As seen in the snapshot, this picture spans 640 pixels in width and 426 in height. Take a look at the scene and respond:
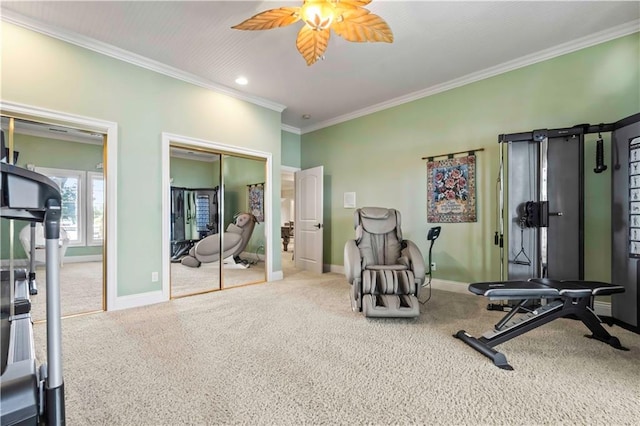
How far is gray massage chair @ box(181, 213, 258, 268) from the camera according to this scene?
13.1 ft

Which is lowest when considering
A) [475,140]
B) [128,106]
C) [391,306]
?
[391,306]

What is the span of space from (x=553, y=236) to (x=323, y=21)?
3013 mm

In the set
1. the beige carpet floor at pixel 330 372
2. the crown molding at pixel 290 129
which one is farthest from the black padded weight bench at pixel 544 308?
the crown molding at pixel 290 129

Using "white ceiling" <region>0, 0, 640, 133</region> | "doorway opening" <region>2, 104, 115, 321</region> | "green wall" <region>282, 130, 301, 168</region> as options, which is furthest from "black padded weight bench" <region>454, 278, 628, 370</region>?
"green wall" <region>282, 130, 301, 168</region>

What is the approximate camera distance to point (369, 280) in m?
2.91

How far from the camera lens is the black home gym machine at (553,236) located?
2201 millimetres

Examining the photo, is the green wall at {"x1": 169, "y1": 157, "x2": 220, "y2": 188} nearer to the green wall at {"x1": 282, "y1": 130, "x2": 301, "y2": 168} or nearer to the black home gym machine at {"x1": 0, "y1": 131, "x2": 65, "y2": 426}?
the green wall at {"x1": 282, "y1": 130, "x2": 301, "y2": 168}

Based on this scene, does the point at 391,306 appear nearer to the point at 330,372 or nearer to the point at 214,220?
the point at 330,372

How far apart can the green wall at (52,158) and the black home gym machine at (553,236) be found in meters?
3.89

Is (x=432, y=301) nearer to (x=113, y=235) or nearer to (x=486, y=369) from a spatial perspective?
(x=486, y=369)

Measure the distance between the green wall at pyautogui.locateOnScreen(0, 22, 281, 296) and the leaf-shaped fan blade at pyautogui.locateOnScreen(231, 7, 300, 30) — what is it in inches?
72.7

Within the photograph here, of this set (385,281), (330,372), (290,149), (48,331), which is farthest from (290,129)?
(48,331)

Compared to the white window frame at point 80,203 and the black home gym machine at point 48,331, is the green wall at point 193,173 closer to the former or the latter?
the white window frame at point 80,203

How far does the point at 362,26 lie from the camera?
2.27m
